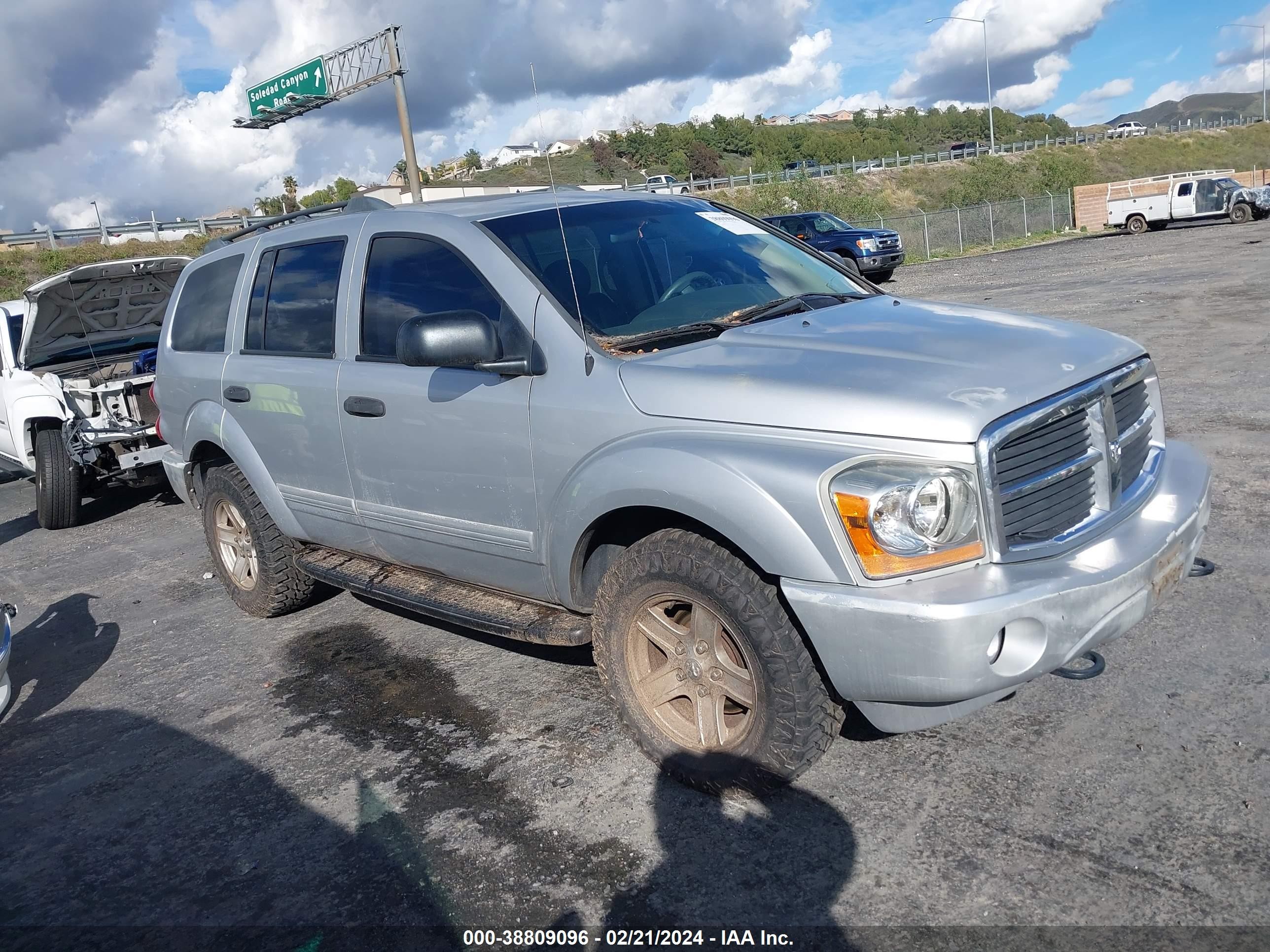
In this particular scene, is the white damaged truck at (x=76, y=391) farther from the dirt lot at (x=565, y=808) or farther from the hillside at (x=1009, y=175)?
the hillside at (x=1009, y=175)

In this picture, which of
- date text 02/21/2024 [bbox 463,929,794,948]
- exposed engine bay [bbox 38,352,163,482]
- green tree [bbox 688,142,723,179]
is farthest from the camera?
green tree [bbox 688,142,723,179]

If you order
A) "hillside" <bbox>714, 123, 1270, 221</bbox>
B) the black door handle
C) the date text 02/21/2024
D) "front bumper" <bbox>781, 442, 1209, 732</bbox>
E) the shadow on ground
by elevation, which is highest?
"hillside" <bbox>714, 123, 1270, 221</bbox>

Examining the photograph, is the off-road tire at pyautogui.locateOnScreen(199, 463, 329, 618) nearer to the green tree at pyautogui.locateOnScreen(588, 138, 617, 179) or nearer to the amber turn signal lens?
the green tree at pyautogui.locateOnScreen(588, 138, 617, 179)

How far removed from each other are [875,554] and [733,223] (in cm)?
229

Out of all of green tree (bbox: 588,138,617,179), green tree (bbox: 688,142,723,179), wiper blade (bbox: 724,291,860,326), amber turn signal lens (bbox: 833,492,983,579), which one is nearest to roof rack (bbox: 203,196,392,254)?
green tree (bbox: 588,138,617,179)

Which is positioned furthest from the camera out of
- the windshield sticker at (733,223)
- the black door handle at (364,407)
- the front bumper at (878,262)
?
the front bumper at (878,262)

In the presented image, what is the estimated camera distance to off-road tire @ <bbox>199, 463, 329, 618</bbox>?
5.22 metres

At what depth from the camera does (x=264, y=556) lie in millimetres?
5242

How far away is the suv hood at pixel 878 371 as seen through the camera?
2775 millimetres

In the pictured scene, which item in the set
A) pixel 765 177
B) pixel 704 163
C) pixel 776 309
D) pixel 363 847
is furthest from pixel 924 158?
pixel 363 847

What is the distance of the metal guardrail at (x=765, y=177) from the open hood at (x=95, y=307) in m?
1.74

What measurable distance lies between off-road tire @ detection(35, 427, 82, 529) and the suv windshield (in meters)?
6.04

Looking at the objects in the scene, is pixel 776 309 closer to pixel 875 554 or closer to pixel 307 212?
pixel 875 554

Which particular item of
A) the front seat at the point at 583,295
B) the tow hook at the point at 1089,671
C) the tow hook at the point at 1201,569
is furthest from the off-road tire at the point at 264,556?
the tow hook at the point at 1201,569
